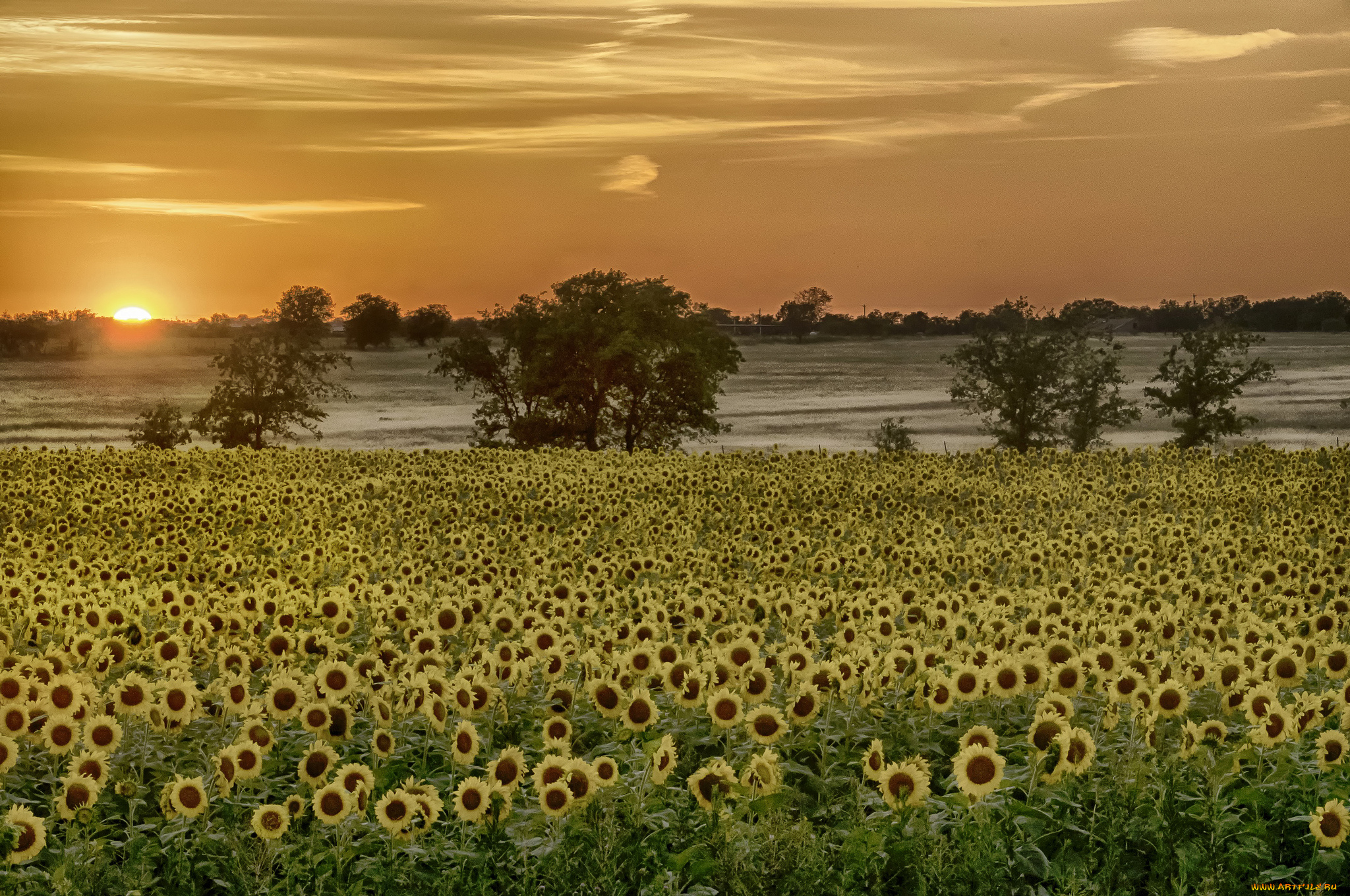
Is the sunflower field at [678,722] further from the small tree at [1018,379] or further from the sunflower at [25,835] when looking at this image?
the small tree at [1018,379]

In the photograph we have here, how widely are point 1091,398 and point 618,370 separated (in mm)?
20755

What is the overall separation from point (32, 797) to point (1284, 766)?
8.18 meters

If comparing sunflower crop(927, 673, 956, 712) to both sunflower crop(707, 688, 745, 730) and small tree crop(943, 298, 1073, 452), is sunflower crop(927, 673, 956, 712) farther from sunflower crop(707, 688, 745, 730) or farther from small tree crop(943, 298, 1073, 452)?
small tree crop(943, 298, 1073, 452)

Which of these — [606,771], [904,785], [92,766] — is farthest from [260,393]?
[904,785]

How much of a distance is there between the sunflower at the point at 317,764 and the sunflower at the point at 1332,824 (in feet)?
18.9

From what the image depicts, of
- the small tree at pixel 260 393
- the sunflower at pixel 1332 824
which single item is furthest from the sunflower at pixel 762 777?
the small tree at pixel 260 393

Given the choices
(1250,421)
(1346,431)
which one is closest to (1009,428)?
(1250,421)

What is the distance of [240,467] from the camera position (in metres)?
31.7

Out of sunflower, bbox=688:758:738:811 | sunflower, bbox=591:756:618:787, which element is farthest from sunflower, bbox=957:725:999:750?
sunflower, bbox=591:756:618:787

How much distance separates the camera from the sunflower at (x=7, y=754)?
898 cm

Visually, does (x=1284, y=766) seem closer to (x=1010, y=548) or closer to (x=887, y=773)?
(x=887, y=773)

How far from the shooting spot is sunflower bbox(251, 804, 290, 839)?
26.8ft

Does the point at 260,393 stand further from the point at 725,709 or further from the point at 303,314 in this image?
the point at 725,709

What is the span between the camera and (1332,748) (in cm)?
913
